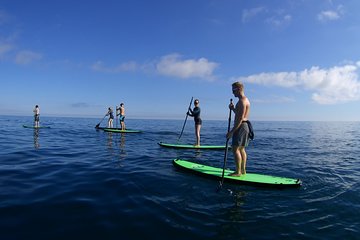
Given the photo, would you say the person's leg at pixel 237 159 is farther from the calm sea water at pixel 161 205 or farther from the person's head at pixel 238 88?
the person's head at pixel 238 88

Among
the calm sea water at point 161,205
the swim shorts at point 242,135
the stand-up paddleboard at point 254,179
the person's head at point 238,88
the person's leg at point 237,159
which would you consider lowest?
the calm sea water at point 161,205

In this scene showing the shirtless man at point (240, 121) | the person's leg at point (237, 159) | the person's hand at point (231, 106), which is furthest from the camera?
the person's hand at point (231, 106)

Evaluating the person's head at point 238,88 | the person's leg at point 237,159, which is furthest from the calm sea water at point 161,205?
the person's head at point 238,88

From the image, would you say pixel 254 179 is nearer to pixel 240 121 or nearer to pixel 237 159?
pixel 237 159

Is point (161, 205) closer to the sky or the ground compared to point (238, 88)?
closer to the ground

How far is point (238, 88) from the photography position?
25.7 feet

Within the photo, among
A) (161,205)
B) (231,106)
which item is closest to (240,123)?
(231,106)

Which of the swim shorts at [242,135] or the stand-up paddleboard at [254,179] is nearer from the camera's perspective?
the stand-up paddleboard at [254,179]

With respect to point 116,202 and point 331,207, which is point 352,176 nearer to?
point 331,207

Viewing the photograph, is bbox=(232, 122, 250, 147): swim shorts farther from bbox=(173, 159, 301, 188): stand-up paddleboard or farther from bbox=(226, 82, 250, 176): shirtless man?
bbox=(173, 159, 301, 188): stand-up paddleboard

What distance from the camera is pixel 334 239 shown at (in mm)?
4582

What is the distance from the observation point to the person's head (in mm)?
7820

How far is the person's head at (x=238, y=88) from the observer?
7820 millimetres

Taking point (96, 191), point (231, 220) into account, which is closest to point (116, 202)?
point (96, 191)
